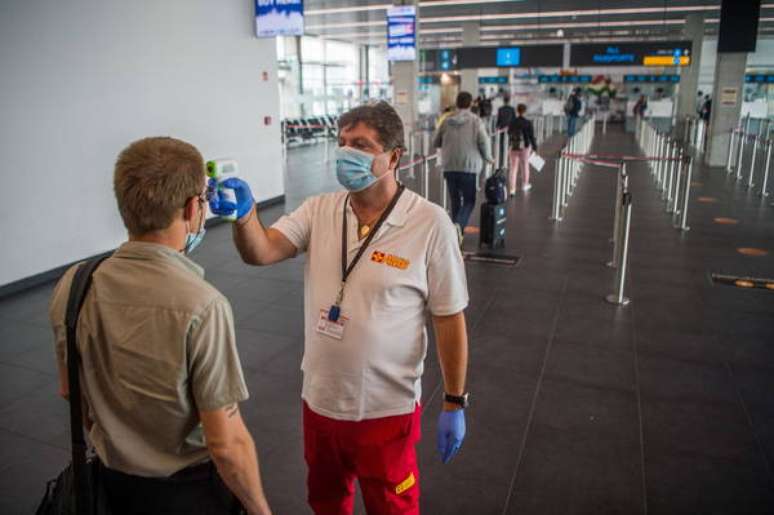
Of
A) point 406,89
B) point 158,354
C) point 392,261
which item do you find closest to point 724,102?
point 406,89

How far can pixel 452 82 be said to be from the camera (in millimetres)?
45750

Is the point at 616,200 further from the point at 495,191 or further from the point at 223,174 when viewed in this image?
the point at 223,174

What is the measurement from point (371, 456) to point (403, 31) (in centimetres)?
1392

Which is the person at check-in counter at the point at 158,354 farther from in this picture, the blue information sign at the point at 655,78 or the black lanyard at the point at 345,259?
the blue information sign at the point at 655,78

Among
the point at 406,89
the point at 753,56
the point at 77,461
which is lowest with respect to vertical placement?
the point at 77,461

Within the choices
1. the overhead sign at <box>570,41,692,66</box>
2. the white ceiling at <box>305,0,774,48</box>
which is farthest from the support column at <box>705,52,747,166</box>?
the white ceiling at <box>305,0,774,48</box>

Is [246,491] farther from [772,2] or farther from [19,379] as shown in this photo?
[772,2]

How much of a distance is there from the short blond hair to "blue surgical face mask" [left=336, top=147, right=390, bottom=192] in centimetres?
72

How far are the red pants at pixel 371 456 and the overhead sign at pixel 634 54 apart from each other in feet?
57.7

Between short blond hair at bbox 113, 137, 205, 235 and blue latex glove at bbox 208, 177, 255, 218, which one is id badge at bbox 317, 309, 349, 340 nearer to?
blue latex glove at bbox 208, 177, 255, 218

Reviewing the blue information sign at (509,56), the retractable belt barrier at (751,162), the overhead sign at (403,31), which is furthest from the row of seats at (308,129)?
the retractable belt barrier at (751,162)

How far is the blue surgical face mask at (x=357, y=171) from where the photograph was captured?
2.19 metres

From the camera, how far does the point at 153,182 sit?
58.6 inches

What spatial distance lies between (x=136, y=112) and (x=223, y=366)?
729 cm
